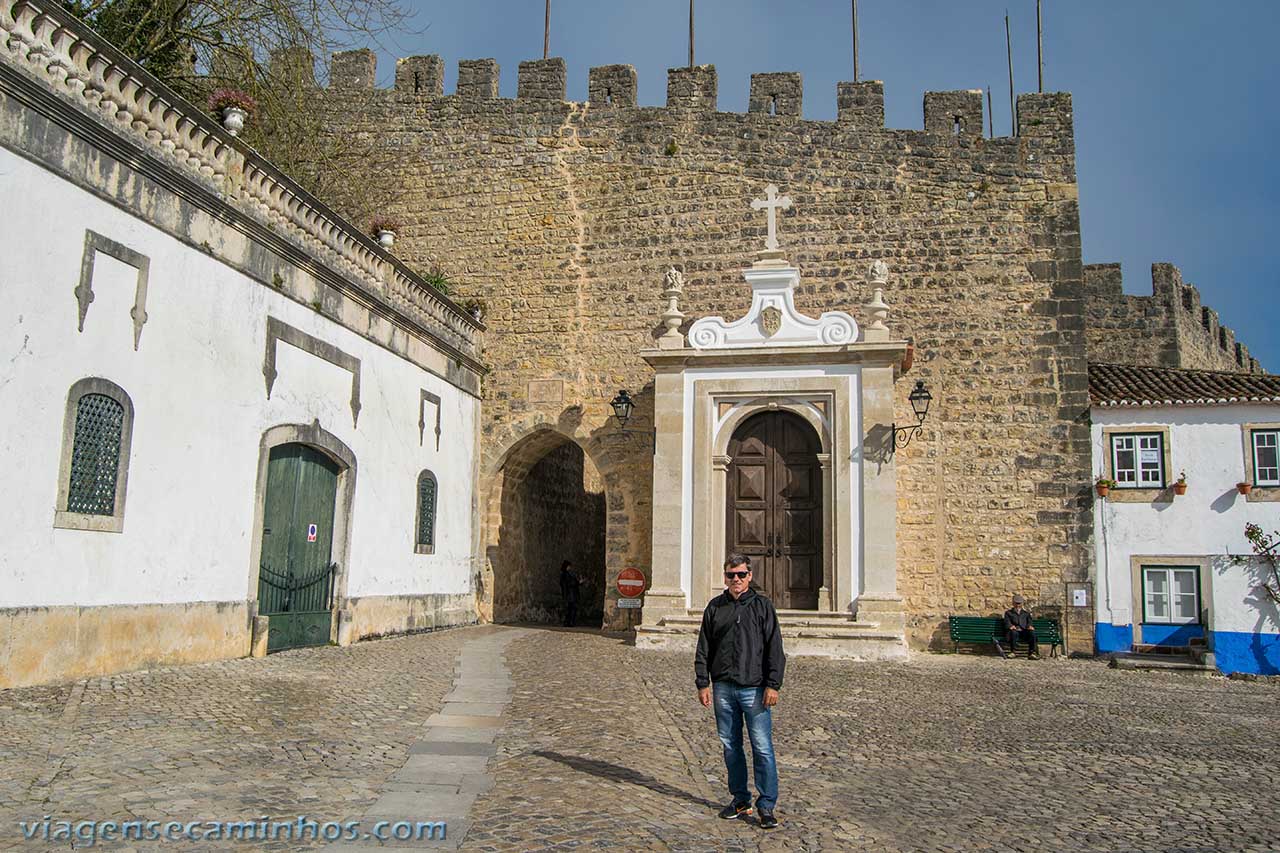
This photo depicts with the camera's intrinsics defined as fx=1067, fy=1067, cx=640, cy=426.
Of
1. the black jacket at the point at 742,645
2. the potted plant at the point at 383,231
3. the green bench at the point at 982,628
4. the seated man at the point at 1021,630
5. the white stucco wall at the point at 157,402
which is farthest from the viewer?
the green bench at the point at 982,628

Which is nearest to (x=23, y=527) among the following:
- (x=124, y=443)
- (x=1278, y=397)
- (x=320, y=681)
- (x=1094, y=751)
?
(x=124, y=443)

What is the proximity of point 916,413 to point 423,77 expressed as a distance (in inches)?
403

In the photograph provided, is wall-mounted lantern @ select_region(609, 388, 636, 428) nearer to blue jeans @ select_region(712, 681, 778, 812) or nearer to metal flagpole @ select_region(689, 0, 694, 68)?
metal flagpole @ select_region(689, 0, 694, 68)

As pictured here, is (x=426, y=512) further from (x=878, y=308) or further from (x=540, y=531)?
(x=878, y=308)

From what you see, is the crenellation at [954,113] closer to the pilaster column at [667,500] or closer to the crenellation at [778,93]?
the crenellation at [778,93]

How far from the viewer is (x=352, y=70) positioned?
18.8 meters

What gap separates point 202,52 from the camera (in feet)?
46.5

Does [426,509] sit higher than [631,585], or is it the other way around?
[426,509]

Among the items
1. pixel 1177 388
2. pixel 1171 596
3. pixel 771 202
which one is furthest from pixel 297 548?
pixel 1177 388

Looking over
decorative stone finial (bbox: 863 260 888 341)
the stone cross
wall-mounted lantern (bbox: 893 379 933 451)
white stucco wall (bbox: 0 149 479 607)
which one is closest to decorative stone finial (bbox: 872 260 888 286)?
decorative stone finial (bbox: 863 260 888 341)

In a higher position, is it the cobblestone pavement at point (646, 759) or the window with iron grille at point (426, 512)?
the window with iron grille at point (426, 512)

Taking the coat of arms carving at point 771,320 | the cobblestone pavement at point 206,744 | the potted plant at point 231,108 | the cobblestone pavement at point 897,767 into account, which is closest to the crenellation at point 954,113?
the coat of arms carving at point 771,320

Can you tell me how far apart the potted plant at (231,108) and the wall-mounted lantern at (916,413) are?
8.77 meters

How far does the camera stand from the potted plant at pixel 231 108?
1074 centimetres
